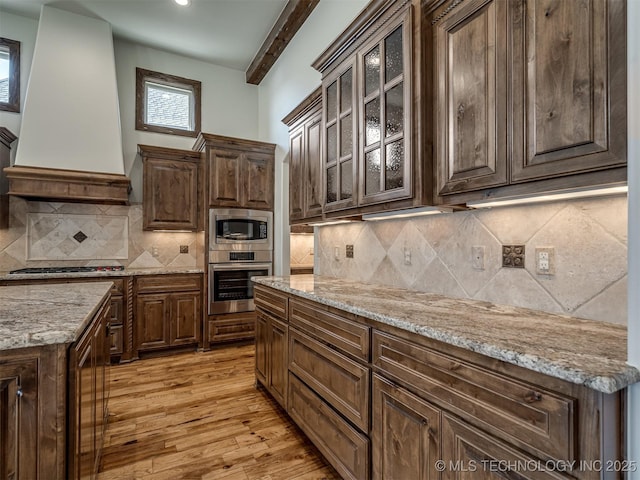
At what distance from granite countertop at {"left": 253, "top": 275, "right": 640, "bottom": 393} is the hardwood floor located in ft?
3.34

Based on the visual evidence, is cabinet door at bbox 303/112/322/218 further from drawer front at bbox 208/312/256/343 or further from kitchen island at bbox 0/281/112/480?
drawer front at bbox 208/312/256/343

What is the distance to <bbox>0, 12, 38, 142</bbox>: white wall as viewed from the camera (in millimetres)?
3727

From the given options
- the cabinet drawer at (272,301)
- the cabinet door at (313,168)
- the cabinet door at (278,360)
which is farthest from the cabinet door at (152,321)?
the cabinet door at (313,168)

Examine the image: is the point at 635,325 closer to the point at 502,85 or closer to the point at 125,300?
the point at 502,85

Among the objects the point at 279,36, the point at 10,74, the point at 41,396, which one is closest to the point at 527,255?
the point at 41,396

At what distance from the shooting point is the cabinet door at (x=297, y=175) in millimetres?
2904

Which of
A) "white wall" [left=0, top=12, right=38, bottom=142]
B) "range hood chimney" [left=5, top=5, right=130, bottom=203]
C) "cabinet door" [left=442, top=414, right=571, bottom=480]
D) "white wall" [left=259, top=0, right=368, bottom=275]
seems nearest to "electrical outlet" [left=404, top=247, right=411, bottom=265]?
"cabinet door" [left=442, top=414, right=571, bottom=480]

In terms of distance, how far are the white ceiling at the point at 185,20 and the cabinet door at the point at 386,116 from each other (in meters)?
2.39

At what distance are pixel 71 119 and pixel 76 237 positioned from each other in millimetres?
1387

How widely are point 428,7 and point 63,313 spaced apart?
7.31ft

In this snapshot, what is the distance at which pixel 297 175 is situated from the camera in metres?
2.98

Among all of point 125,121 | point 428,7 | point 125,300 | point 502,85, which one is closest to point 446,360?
point 502,85

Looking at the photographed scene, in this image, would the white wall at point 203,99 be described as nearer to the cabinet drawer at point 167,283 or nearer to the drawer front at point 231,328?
the cabinet drawer at point 167,283

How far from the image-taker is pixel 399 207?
1775 mm
